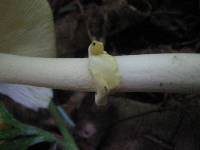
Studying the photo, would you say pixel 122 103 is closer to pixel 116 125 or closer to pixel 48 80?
pixel 116 125

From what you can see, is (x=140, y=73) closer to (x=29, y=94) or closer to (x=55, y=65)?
(x=55, y=65)

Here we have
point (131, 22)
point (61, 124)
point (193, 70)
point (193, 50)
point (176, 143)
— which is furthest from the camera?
point (131, 22)

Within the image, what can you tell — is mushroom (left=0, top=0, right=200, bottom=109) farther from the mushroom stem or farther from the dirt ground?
the dirt ground

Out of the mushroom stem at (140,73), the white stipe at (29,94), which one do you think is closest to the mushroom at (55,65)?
the mushroom stem at (140,73)

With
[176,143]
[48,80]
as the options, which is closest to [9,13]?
[48,80]

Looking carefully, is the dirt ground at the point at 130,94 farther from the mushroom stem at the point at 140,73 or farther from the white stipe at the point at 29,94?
the mushroom stem at the point at 140,73

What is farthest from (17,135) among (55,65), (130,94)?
(130,94)
